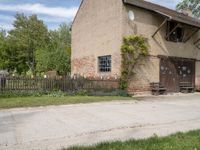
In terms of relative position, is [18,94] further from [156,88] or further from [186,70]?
[186,70]

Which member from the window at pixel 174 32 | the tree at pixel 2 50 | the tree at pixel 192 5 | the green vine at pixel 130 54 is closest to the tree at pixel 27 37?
the tree at pixel 2 50

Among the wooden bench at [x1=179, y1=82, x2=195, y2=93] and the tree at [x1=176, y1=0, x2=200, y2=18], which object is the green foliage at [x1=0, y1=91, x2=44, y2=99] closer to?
the wooden bench at [x1=179, y1=82, x2=195, y2=93]

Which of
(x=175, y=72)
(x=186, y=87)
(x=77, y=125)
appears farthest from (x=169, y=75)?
(x=77, y=125)

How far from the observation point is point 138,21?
19359 mm

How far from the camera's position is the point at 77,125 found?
812 centimetres

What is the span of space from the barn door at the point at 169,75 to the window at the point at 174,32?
6.46ft

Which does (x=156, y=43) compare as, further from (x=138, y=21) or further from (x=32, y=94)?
(x=32, y=94)

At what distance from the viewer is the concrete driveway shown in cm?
641

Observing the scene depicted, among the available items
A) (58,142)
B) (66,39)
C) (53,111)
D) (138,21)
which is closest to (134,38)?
(138,21)

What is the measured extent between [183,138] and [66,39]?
44.3 m

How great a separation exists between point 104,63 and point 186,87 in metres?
7.49

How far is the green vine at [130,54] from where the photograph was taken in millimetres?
18312

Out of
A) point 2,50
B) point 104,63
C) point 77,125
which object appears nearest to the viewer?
point 77,125

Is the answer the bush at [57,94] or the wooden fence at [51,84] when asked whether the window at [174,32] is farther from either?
the bush at [57,94]
